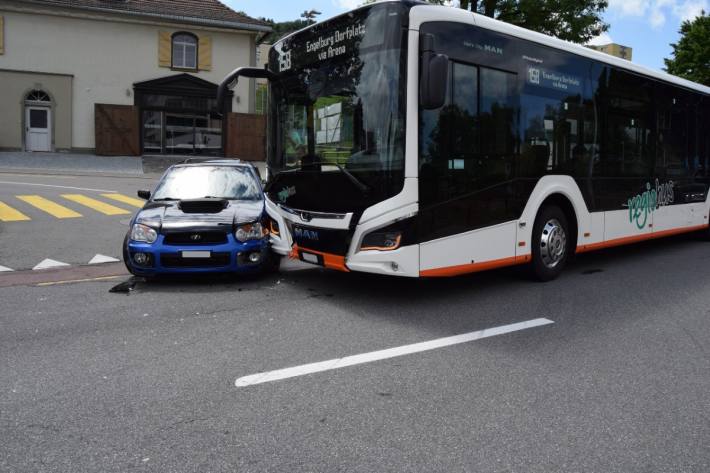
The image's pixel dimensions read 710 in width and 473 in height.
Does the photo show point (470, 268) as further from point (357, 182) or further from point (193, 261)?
point (193, 261)

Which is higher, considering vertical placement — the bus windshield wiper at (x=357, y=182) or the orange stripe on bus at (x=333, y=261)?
the bus windshield wiper at (x=357, y=182)

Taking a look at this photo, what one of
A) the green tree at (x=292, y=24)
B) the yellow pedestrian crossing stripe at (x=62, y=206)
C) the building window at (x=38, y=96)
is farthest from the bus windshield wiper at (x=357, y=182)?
the green tree at (x=292, y=24)

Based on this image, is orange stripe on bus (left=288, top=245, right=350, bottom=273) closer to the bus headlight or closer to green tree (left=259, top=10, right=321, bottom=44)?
the bus headlight

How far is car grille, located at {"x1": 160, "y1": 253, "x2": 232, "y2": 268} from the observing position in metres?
7.17

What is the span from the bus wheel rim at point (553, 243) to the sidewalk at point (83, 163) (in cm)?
1748

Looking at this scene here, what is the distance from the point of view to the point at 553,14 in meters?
24.3

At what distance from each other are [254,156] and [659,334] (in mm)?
28527

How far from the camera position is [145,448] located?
10.4 ft

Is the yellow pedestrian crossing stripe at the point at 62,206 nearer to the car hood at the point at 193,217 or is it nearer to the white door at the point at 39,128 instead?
the car hood at the point at 193,217

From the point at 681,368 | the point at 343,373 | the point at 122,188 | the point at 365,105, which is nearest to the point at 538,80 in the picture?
the point at 365,105

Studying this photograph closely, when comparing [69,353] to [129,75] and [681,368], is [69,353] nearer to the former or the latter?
[681,368]

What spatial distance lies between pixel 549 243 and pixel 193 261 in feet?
14.1

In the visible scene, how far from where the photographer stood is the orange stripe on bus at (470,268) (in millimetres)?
6109

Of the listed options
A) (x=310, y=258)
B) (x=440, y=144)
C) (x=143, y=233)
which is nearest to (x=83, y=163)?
(x=143, y=233)
